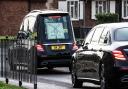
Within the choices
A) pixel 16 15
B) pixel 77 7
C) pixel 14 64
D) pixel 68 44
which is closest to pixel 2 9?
pixel 16 15

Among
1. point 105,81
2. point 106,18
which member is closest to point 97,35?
point 105,81

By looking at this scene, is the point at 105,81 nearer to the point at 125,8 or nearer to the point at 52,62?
the point at 52,62

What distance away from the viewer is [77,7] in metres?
67.0

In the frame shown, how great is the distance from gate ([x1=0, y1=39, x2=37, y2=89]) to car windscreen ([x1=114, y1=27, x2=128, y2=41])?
1.97 metres

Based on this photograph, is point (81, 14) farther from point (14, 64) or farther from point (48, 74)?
point (14, 64)

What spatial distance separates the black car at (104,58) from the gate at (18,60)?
1.48 metres

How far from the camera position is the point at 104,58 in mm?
16609

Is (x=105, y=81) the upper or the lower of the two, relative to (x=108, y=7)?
lower

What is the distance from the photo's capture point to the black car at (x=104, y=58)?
52.8ft

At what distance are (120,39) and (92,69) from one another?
1294 mm

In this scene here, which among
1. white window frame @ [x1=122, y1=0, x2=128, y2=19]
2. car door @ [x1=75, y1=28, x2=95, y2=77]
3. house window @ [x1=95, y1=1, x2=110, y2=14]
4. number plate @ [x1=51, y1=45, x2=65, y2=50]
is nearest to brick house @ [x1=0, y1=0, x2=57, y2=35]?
house window @ [x1=95, y1=1, x2=110, y2=14]

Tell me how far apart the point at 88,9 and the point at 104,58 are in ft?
166

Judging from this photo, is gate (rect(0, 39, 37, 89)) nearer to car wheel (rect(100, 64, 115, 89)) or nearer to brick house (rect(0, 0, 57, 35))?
car wheel (rect(100, 64, 115, 89))

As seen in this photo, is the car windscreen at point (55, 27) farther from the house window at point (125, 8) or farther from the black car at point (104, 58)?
the house window at point (125, 8)
